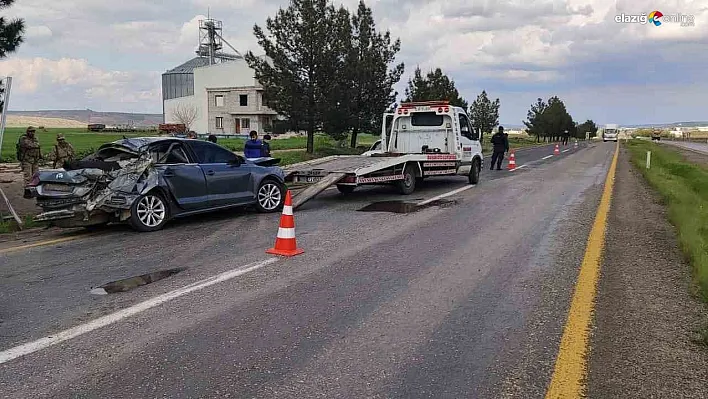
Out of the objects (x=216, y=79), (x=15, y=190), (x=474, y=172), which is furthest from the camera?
(x=216, y=79)

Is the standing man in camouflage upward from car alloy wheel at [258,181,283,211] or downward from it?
upward

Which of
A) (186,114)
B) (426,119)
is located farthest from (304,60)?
(186,114)

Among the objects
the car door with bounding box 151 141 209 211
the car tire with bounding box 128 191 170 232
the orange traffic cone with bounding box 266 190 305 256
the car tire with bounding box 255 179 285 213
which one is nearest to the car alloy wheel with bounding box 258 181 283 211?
the car tire with bounding box 255 179 285 213

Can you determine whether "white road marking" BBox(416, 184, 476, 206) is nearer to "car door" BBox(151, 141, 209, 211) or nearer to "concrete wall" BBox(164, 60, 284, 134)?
"car door" BBox(151, 141, 209, 211)

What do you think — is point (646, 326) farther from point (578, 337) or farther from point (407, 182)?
point (407, 182)

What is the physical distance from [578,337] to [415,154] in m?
10.6

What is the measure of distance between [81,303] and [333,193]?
9.69 meters

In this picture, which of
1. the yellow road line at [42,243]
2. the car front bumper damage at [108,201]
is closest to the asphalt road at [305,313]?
the yellow road line at [42,243]

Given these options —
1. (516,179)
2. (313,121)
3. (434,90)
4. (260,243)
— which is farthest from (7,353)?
(434,90)

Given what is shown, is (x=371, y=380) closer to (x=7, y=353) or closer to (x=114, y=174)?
(x=7, y=353)

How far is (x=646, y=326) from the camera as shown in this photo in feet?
15.5

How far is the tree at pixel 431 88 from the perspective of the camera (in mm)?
38562

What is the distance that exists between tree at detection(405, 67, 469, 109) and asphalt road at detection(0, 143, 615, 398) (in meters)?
29.9

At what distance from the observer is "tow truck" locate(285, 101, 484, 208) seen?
1340 centimetres
